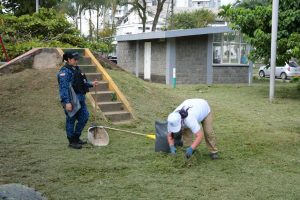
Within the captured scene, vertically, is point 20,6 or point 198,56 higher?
point 20,6

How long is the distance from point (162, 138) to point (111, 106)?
3600 mm

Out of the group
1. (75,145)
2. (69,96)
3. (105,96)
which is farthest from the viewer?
(105,96)

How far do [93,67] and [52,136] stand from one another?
3465 millimetres

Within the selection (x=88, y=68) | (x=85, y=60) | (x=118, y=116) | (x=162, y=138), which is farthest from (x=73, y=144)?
(x=85, y=60)

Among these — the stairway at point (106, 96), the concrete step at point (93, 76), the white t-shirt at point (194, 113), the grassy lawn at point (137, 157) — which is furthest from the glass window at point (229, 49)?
the white t-shirt at point (194, 113)

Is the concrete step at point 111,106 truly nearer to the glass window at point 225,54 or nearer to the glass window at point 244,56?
the glass window at point 225,54

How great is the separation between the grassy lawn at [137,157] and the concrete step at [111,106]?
336mm

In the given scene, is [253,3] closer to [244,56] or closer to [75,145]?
[244,56]

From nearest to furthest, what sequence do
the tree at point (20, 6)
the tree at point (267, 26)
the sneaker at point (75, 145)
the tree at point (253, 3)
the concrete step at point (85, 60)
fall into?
the sneaker at point (75, 145), the concrete step at point (85, 60), the tree at point (267, 26), the tree at point (253, 3), the tree at point (20, 6)

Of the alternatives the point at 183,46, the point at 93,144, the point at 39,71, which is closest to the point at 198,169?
the point at 93,144

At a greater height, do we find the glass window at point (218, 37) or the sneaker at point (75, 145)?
the glass window at point (218, 37)

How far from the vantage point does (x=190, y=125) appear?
248 inches

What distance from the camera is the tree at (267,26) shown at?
51.0 ft

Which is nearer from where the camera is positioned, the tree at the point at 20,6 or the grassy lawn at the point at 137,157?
the grassy lawn at the point at 137,157
